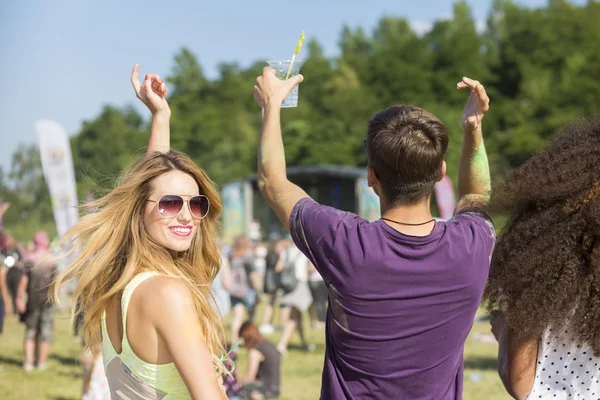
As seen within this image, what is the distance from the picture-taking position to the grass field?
9.35 m

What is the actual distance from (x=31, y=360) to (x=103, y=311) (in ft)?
31.5

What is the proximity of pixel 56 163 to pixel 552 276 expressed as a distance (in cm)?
1179

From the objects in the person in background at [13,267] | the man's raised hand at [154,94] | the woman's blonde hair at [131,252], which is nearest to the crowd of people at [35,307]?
the person in background at [13,267]

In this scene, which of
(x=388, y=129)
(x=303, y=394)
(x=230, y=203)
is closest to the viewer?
(x=388, y=129)

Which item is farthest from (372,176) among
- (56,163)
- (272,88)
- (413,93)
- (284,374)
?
(413,93)

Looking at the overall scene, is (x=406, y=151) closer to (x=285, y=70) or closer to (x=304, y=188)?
(x=285, y=70)

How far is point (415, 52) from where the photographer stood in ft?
205

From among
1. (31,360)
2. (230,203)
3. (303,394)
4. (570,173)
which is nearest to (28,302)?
(31,360)

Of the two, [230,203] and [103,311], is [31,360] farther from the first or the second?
[230,203]

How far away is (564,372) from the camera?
237 centimetres

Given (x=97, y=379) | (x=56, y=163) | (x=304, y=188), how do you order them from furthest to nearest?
(x=304, y=188) < (x=56, y=163) < (x=97, y=379)

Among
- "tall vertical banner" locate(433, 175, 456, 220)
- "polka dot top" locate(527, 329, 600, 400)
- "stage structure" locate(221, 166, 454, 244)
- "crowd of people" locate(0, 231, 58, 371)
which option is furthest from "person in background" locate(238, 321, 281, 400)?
"stage structure" locate(221, 166, 454, 244)

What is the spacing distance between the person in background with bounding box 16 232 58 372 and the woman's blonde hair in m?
8.64

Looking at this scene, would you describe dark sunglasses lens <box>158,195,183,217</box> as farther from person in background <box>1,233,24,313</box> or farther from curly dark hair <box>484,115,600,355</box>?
person in background <box>1,233,24,313</box>
